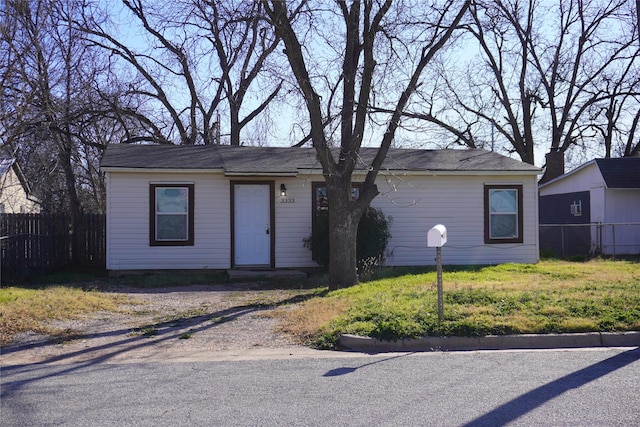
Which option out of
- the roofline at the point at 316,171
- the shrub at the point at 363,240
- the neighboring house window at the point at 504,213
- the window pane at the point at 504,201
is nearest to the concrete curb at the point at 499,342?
the roofline at the point at 316,171

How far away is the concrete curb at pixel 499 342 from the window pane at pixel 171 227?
910cm

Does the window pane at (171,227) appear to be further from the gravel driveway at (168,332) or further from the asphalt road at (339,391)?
the asphalt road at (339,391)

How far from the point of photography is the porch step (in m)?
15.5

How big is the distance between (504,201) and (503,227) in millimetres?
742

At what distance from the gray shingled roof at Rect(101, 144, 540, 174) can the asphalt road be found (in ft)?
30.5

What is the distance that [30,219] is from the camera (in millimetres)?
16438

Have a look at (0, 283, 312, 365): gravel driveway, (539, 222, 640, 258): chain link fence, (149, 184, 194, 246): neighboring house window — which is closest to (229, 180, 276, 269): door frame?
(149, 184, 194, 246): neighboring house window

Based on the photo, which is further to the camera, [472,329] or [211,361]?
[472,329]

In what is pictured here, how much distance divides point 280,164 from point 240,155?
154 cm

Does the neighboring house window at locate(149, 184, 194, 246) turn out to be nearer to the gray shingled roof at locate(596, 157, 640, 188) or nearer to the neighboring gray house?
the neighboring gray house

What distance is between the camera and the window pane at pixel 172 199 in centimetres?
1631

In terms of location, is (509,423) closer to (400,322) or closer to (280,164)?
(400,322)

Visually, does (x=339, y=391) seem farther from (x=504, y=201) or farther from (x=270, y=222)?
(x=504, y=201)

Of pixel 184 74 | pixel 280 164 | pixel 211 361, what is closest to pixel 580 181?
pixel 280 164
